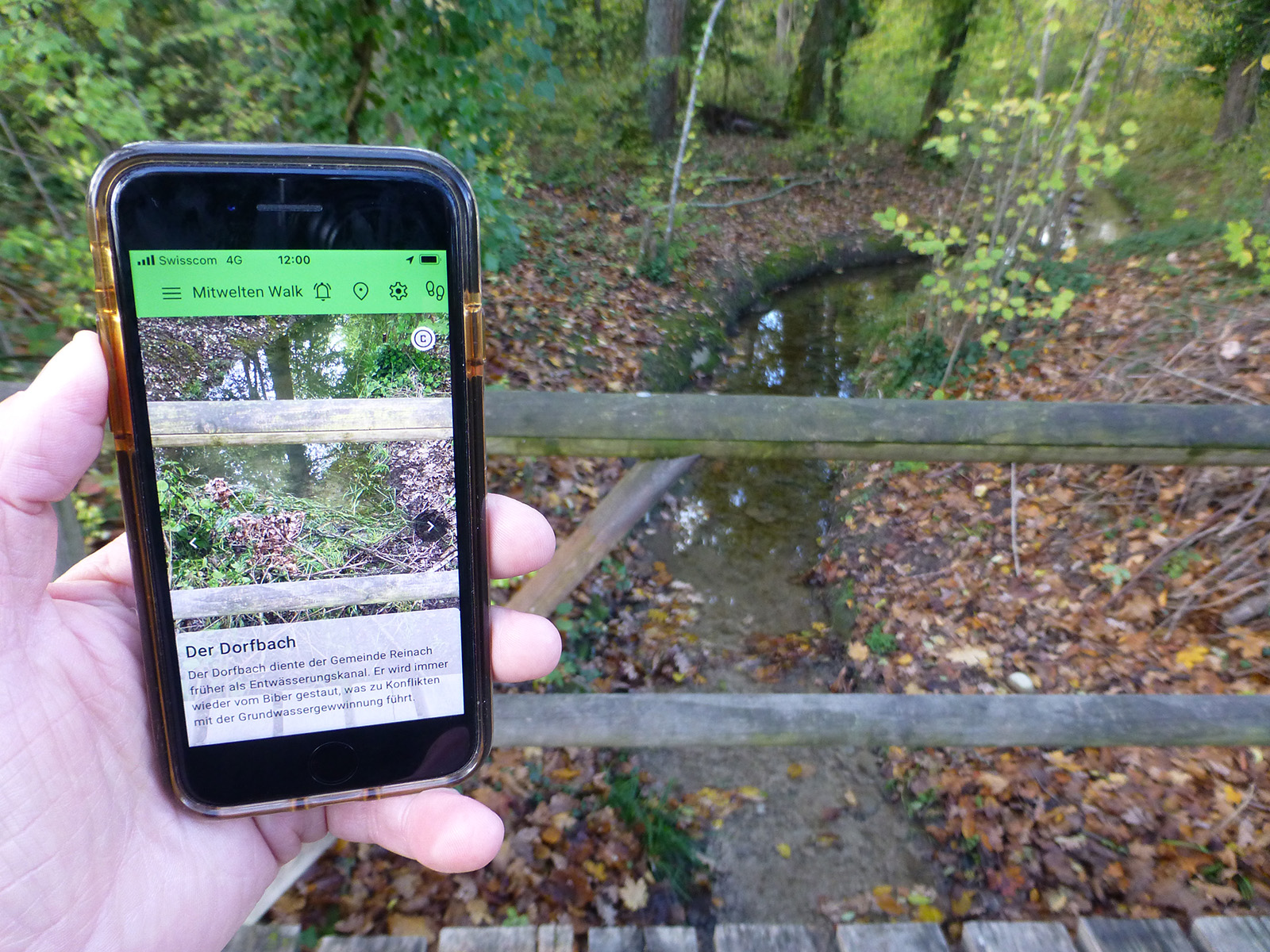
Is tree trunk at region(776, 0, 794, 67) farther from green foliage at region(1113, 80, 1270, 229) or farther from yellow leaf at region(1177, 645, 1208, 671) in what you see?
yellow leaf at region(1177, 645, 1208, 671)

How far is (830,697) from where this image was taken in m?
1.87

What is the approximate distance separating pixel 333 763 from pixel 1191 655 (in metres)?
4.10

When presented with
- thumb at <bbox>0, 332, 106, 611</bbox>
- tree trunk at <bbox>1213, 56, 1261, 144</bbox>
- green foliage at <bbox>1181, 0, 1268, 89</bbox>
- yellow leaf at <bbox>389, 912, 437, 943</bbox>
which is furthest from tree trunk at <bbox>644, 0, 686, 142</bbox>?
thumb at <bbox>0, 332, 106, 611</bbox>

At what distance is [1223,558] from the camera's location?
387 cm

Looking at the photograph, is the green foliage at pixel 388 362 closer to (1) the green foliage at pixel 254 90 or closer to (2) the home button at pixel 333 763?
(2) the home button at pixel 333 763

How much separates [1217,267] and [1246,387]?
9.90 feet

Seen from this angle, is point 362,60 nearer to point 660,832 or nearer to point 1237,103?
point 660,832

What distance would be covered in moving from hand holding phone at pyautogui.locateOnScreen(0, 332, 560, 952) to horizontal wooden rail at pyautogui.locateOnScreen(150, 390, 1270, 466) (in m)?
0.50

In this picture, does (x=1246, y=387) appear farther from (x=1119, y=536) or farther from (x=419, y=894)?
(x=419, y=894)

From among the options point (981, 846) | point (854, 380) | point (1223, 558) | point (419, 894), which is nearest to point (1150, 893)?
point (981, 846)

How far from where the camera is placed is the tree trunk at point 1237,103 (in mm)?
10930

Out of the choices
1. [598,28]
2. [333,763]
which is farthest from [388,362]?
[598,28]

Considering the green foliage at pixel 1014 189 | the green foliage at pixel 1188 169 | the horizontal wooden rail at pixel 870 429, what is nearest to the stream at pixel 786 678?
the horizontal wooden rail at pixel 870 429

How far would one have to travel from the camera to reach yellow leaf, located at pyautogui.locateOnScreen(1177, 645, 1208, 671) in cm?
351
